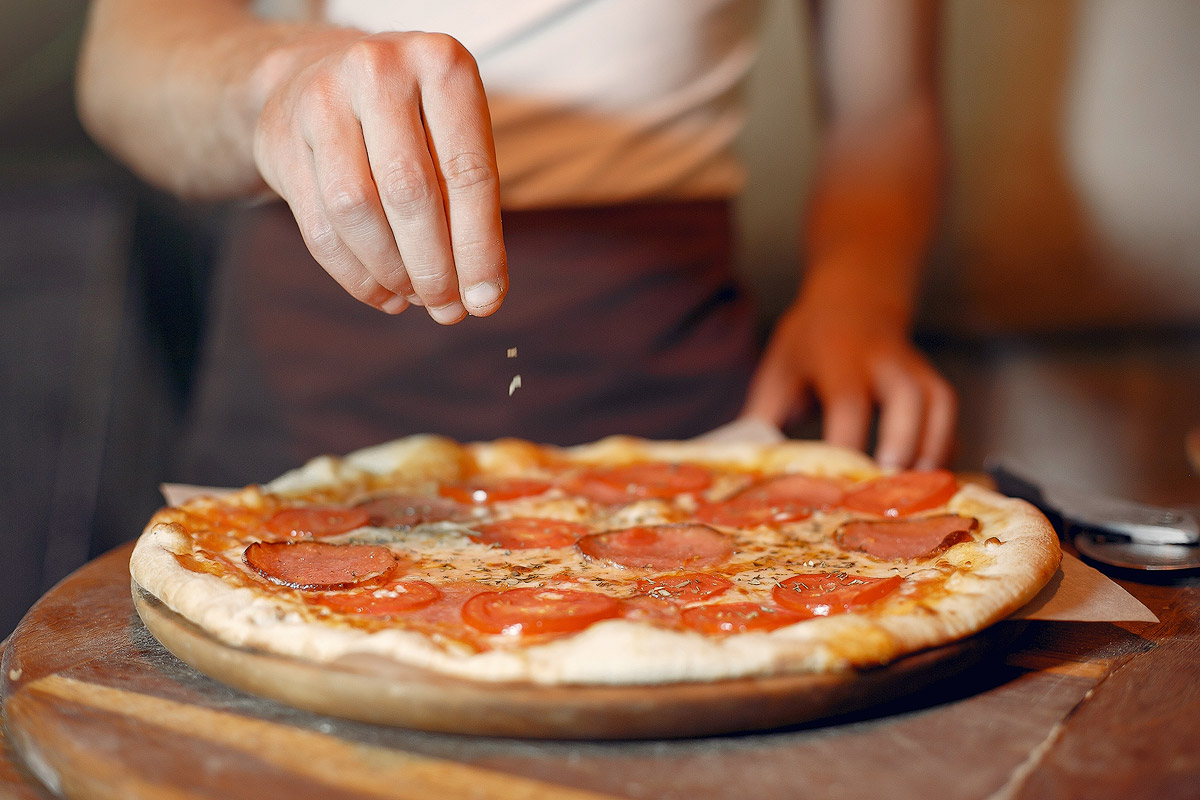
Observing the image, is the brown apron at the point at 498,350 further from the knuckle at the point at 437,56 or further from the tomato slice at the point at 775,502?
the knuckle at the point at 437,56

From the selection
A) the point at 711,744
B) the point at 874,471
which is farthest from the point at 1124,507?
the point at 711,744

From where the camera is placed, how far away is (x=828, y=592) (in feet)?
3.29

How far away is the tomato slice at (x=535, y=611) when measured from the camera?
90 centimetres

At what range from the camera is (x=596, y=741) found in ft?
2.54

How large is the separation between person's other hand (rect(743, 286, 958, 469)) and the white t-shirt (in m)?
0.40

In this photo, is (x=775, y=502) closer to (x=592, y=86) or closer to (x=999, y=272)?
(x=592, y=86)

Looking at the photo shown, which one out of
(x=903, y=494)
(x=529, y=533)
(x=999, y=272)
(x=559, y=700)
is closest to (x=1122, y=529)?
(x=903, y=494)

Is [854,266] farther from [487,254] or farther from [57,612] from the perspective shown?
[57,612]

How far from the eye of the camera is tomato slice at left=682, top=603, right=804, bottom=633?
0.92 metres

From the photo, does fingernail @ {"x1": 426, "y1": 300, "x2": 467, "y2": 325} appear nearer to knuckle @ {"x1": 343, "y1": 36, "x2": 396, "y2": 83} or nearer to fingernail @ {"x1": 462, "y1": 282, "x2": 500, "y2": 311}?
fingernail @ {"x1": 462, "y1": 282, "x2": 500, "y2": 311}

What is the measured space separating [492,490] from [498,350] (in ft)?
1.74

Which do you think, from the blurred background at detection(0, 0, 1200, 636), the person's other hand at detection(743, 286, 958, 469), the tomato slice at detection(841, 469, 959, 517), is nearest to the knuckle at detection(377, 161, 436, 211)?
the tomato slice at detection(841, 469, 959, 517)

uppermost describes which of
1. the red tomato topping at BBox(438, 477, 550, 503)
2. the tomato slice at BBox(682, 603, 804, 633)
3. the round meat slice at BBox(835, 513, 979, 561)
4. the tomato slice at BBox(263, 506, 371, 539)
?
the tomato slice at BBox(682, 603, 804, 633)

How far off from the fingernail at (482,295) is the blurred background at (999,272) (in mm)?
2027
